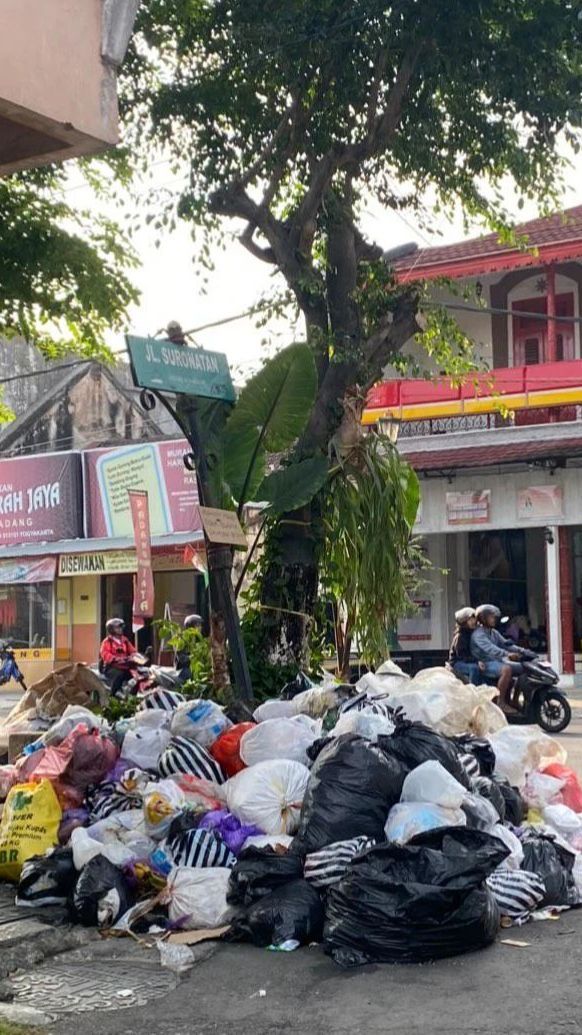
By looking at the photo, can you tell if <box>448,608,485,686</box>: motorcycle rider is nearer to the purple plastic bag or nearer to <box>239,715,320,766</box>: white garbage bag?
<box>239,715,320,766</box>: white garbage bag

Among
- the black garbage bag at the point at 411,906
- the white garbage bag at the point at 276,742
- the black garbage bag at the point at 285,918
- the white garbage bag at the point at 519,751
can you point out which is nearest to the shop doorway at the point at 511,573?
the white garbage bag at the point at 519,751

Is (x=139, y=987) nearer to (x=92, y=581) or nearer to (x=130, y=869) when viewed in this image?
(x=130, y=869)

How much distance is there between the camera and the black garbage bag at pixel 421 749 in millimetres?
6320

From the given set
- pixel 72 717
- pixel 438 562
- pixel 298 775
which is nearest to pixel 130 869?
pixel 298 775

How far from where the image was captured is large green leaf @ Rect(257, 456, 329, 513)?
29.8ft

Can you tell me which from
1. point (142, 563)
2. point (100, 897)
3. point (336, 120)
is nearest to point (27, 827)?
point (100, 897)

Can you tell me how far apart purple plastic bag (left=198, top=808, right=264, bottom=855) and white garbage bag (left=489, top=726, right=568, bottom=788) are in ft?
5.39

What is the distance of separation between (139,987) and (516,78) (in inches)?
295

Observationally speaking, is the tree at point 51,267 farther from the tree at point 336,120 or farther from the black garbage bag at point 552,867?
the black garbage bag at point 552,867

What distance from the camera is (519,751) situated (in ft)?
23.9

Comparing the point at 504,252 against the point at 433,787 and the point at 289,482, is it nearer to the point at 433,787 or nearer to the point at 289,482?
the point at 289,482

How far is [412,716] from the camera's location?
7.37 m

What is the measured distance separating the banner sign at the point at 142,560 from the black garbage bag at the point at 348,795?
12249 millimetres

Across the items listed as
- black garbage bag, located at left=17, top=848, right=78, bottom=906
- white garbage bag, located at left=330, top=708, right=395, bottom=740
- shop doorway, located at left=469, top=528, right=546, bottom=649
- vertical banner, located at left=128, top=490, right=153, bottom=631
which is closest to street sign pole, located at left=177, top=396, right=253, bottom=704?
white garbage bag, located at left=330, top=708, right=395, bottom=740
